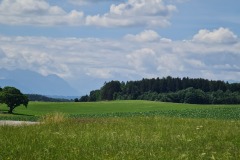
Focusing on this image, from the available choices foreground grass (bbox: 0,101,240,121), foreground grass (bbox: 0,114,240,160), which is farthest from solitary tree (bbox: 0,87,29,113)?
foreground grass (bbox: 0,114,240,160)

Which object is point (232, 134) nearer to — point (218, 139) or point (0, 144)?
point (218, 139)

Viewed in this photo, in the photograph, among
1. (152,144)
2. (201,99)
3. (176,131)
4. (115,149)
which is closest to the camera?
(115,149)

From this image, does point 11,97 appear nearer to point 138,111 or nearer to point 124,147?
point 138,111

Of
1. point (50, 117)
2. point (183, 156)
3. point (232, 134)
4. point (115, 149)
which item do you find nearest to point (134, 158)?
point (183, 156)

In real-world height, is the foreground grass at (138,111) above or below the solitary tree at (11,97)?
below

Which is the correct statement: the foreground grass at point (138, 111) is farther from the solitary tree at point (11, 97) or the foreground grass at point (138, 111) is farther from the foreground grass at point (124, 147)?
the foreground grass at point (124, 147)

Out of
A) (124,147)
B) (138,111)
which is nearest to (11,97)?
(138,111)

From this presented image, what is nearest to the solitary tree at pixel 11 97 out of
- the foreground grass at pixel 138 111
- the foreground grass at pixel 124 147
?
the foreground grass at pixel 138 111

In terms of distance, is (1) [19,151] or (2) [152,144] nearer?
(1) [19,151]

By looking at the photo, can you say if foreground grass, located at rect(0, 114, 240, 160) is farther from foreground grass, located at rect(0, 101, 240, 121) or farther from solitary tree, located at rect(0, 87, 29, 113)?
solitary tree, located at rect(0, 87, 29, 113)

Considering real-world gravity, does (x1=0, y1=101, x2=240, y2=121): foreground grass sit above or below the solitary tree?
below

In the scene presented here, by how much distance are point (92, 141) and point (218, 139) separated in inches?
153

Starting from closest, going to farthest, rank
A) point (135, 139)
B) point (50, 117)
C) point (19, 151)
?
point (19, 151), point (135, 139), point (50, 117)

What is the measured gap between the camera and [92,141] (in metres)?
12.2
